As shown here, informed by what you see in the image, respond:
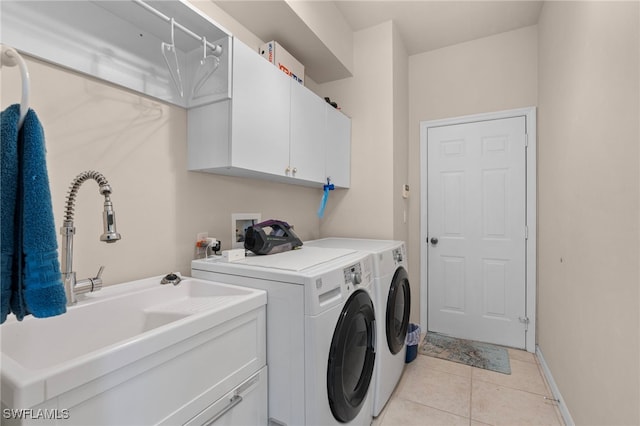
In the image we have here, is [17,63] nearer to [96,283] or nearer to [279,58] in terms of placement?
[96,283]

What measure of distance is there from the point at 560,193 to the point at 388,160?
1178 millimetres

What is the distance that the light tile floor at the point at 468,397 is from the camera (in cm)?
177

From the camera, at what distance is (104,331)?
3.54 feet

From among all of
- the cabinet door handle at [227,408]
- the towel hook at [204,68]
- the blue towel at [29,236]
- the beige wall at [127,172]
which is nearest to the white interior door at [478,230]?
the beige wall at [127,172]

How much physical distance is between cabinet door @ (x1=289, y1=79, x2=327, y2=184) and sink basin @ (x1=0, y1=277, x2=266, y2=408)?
955 millimetres

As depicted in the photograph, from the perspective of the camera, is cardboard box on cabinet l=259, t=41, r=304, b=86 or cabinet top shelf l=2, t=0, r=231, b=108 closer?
cabinet top shelf l=2, t=0, r=231, b=108

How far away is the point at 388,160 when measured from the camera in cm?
252

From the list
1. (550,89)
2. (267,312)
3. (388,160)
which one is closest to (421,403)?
(267,312)

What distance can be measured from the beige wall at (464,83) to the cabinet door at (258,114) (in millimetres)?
1708

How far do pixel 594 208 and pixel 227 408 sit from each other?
1.75 meters

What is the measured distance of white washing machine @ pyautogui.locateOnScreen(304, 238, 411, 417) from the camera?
1684 mm

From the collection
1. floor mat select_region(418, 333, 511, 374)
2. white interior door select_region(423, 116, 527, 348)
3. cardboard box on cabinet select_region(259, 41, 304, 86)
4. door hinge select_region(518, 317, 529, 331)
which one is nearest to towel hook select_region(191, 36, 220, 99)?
cardboard box on cabinet select_region(259, 41, 304, 86)

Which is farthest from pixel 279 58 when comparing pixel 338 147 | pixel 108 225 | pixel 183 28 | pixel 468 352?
pixel 468 352

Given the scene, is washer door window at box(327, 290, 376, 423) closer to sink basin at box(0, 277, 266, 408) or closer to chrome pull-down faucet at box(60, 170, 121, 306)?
sink basin at box(0, 277, 266, 408)
